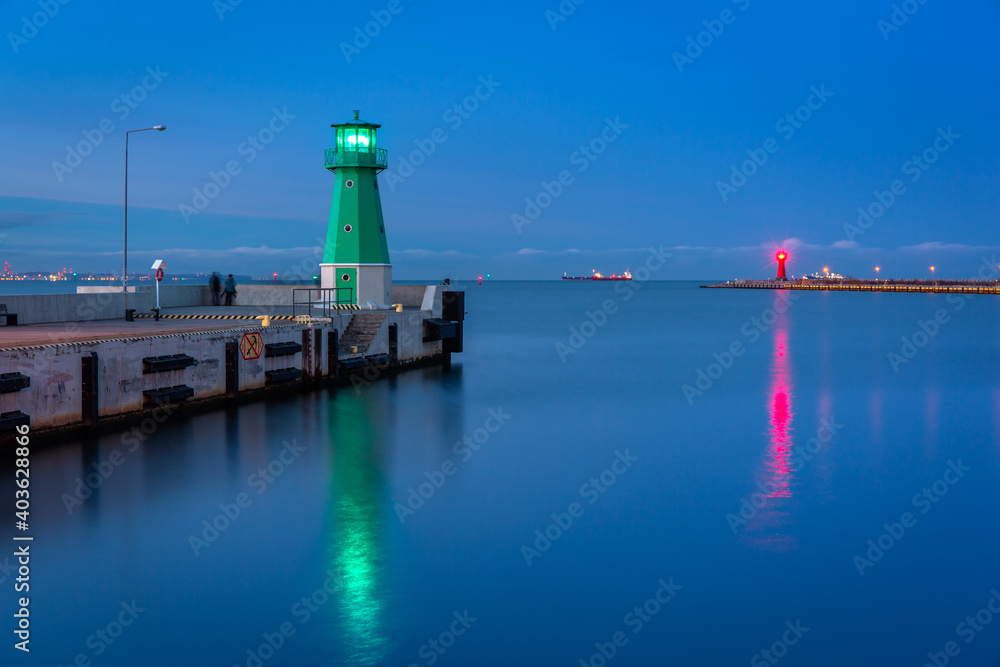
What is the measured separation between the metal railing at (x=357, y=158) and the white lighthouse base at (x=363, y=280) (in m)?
3.76

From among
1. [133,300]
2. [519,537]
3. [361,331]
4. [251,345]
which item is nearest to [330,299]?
[361,331]

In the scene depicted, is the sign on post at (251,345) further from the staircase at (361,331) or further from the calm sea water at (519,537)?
the staircase at (361,331)

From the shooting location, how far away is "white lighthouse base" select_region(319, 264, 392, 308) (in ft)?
106

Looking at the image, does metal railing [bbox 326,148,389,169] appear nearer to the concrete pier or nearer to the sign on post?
the concrete pier

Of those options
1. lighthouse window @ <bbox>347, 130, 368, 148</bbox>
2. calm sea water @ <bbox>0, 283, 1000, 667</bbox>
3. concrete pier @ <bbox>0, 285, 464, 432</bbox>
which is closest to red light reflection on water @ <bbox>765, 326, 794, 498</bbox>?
calm sea water @ <bbox>0, 283, 1000, 667</bbox>

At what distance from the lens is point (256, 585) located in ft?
35.6

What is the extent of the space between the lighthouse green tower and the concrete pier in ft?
5.03

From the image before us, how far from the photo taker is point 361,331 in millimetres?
29062

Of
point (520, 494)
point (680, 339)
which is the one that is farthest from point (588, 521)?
point (680, 339)

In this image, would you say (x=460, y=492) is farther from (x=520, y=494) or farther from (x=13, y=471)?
(x=13, y=471)

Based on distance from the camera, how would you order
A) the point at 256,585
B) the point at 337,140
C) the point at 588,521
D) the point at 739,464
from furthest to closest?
the point at 337,140
the point at 739,464
the point at 588,521
the point at 256,585

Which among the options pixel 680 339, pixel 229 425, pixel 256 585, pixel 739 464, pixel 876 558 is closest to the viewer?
pixel 256 585

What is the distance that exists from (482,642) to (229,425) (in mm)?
12151

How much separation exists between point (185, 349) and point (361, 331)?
9202mm
